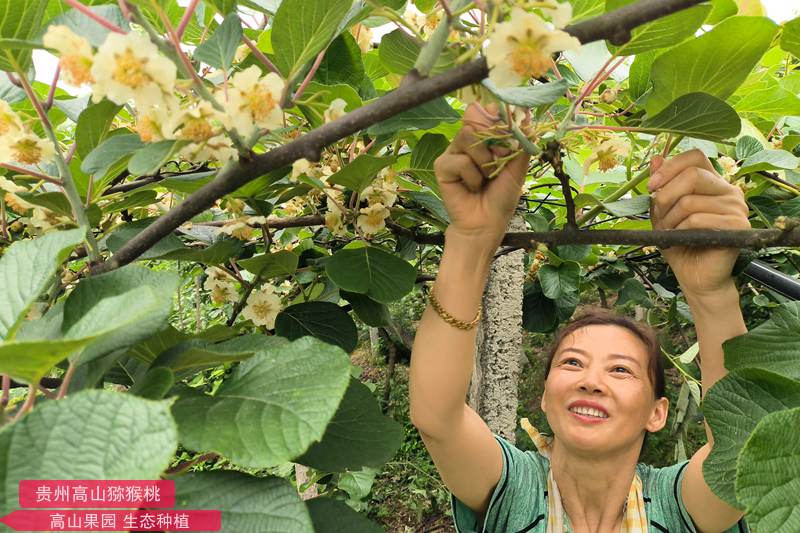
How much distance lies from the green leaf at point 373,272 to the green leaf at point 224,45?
40cm

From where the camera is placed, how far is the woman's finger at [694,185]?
86cm

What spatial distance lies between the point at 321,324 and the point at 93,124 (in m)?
0.47

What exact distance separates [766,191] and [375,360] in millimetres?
4346

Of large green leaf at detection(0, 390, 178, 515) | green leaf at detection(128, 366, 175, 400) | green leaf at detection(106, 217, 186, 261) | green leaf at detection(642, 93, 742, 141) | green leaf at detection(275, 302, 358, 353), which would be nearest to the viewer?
large green leaf at detection(0, 390, 178, 515)

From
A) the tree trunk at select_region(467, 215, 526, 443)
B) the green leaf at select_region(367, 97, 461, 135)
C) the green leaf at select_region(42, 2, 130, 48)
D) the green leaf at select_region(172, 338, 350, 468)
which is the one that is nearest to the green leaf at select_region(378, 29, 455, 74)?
the green leaf at select_region(367, 97, 461, 135)

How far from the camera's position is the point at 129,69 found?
51 cm

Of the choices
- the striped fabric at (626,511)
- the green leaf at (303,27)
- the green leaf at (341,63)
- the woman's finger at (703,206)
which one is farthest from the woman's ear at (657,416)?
the green leaf at (303,27)

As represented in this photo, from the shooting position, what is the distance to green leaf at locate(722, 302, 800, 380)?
2.20ft

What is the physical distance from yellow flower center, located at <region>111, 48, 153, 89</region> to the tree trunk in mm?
1181

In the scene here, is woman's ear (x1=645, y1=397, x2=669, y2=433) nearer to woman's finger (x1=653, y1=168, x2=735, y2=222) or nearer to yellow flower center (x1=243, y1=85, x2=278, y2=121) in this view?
woman's finger (x1=653, y1=168, x2=735, y2=222)

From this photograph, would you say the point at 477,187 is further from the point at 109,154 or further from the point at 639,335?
the point at 639,335

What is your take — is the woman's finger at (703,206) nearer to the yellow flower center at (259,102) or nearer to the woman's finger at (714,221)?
the woman's finger at (714,221)

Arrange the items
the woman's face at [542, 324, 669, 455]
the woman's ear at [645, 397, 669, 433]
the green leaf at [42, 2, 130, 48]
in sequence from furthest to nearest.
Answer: the woman's ear at [645, 397, 669, 433], the woman's face at [542, 324, 669, 455], the green leaf at [42, 2, 130, 48]

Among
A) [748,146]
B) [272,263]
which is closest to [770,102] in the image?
[748,146]
